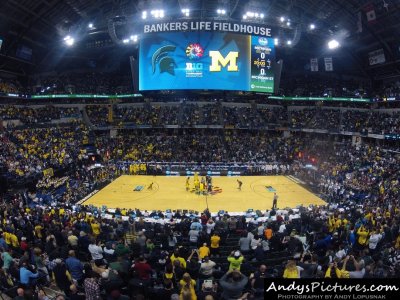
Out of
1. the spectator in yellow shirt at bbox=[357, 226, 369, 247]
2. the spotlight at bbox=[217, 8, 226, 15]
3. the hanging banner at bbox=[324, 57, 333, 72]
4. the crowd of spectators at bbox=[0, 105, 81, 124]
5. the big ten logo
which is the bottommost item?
the spectator in yellow shirt at bbox=[357, 226, 369, 247]

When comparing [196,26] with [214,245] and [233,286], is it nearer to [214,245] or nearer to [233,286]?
[214,245]

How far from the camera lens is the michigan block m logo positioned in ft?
98.2

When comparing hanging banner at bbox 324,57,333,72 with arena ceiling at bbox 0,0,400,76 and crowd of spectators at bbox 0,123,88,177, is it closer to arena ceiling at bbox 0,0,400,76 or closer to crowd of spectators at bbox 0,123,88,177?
arena ceiling at bbox 0,0,400,76

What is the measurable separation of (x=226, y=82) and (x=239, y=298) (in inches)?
998

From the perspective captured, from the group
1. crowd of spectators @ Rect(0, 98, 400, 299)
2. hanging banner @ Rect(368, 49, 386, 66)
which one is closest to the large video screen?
crowd of spectators @ Rect(0, 98, 400, 299)

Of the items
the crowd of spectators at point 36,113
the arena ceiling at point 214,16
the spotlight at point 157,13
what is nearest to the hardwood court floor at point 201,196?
the arena ceiling at point 214,16

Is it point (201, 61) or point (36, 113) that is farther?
point (36, 113)

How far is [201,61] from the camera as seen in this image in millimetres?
29891

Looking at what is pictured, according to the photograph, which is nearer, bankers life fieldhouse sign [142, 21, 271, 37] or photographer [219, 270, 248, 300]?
photographer [219, 270, 248, 300]

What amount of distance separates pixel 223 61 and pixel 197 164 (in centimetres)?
1358

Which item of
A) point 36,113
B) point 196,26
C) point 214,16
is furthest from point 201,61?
point 36,113

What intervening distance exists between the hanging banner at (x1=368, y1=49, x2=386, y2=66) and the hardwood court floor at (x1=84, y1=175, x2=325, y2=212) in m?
22.1

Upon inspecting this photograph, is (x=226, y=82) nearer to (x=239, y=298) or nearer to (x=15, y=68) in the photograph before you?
(x=239, y=298)

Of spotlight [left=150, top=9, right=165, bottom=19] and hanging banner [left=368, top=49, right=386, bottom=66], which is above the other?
spotlight [left=150, top=9, right=165, bottom=19]
